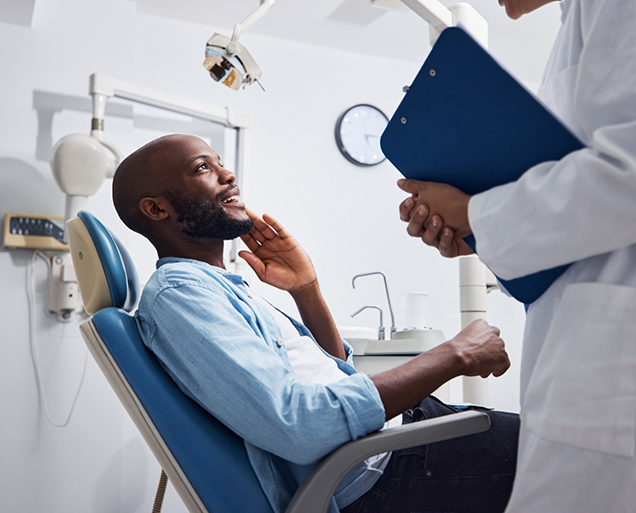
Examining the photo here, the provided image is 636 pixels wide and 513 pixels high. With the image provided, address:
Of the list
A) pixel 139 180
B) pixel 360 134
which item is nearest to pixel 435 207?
pixel 139 180

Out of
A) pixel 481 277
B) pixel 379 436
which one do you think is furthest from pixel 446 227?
pixel 481 277

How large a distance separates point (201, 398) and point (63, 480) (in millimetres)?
1536

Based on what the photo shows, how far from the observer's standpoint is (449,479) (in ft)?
2.99

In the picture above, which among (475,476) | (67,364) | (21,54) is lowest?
(67,364)

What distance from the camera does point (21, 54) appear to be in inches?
85.0

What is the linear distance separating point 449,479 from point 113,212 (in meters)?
1.77

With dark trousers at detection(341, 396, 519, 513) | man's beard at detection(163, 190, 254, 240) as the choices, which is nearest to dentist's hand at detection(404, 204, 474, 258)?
dark trousers at detection(341, 396, 519, 513)

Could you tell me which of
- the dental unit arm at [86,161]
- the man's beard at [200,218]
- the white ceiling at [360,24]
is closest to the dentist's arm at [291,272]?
the man's beard at [200,218]

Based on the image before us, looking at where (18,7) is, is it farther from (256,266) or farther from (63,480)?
(63,480)

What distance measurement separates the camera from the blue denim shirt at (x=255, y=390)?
79 cm

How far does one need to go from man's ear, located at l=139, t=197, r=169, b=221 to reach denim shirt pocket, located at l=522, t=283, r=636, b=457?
859 mm

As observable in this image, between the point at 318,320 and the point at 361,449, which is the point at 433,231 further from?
the point at 318,320

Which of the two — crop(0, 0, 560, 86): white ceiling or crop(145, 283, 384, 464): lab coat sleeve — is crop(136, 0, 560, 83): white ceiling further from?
crop(145, 283, 384, 464): lab coat sleeve

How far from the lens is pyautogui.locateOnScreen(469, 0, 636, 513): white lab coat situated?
61 cm
